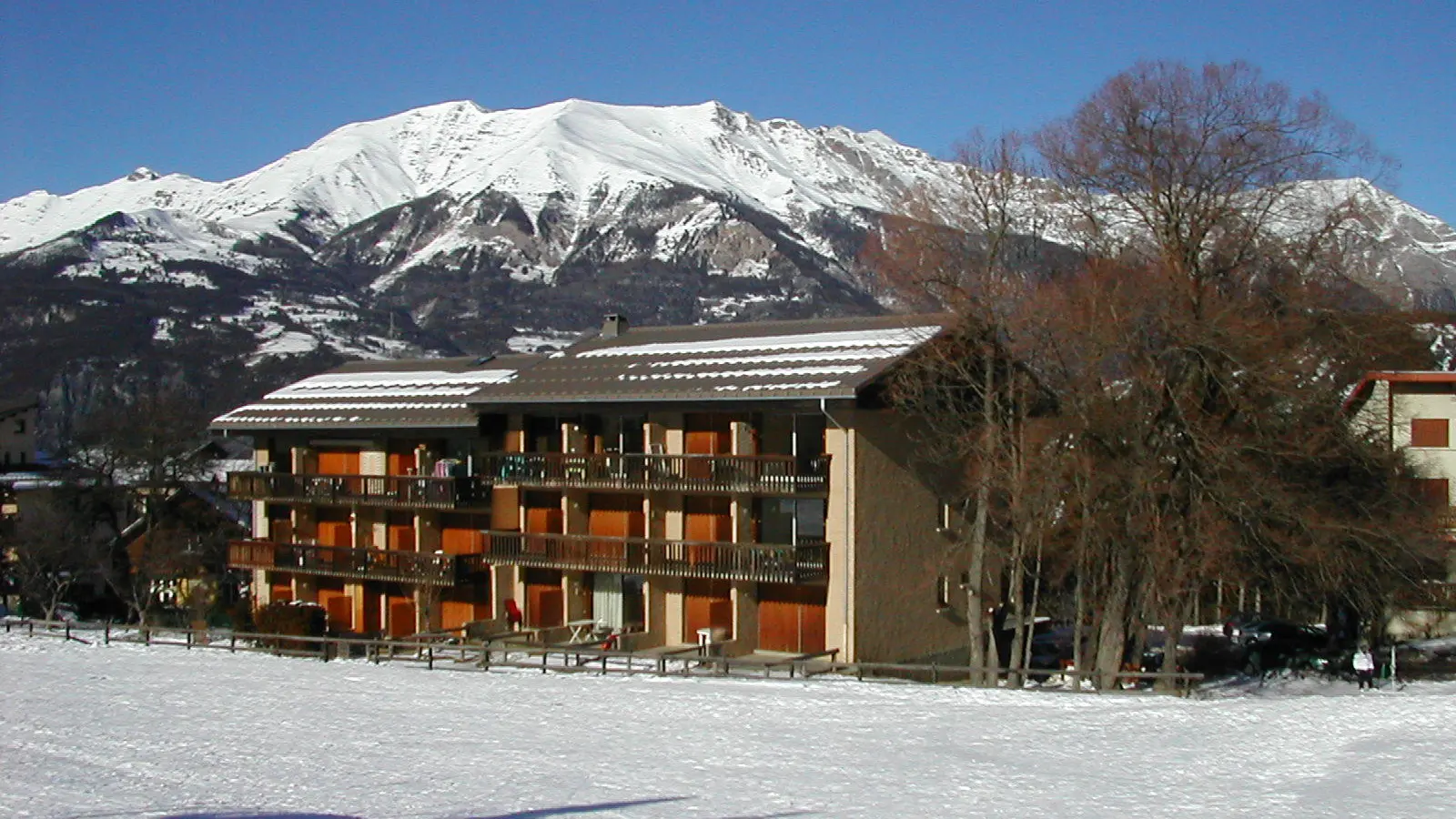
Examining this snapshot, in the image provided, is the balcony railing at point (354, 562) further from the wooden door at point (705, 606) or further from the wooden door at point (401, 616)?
the wooden door at point (705, 606)

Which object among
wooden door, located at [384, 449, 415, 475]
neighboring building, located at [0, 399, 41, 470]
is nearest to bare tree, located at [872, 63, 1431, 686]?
wooden door, located at [384, 449, 415, 475]

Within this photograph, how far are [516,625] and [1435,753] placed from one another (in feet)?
83.6

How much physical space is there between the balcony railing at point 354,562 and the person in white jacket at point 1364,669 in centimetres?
2440

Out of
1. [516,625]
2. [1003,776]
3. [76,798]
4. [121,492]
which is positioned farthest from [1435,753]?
[121,492]

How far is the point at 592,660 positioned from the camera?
115 feet

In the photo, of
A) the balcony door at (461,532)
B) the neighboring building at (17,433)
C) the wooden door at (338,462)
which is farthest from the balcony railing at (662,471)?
the neighboring building at (17,433)

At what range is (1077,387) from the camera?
3131 centimetres

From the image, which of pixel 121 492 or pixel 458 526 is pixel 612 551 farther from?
pixel 121 492

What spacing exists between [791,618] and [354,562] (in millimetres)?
16896

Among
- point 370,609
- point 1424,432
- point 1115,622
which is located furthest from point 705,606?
point 1424,432

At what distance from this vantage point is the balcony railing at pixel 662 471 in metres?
35.2

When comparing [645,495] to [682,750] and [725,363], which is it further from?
[682,750]

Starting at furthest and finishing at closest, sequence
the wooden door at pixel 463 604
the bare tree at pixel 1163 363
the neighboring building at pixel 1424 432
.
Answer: the wooden door at pixel 463 604 < the neighboring building at pixel 1424 432 < the bare tree at pixel 1163 363

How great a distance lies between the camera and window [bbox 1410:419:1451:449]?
44719mm
